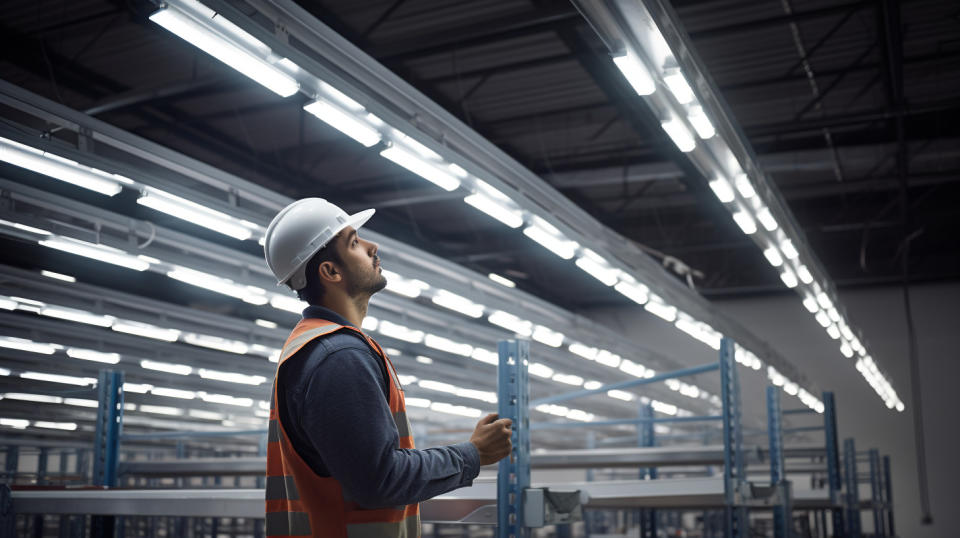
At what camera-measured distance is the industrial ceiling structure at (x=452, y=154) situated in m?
5.88

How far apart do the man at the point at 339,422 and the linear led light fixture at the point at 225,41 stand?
230cm

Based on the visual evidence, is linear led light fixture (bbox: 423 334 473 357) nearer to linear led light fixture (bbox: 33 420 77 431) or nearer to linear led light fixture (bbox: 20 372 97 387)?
linear led light fixture (bbox: 20 372 97 387)

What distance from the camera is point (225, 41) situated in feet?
14.5

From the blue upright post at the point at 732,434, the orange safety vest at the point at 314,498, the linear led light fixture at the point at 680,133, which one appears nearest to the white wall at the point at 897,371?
the blue upright post at the point at 732,434

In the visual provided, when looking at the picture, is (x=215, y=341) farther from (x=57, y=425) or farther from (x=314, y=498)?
(x=314, y=498)

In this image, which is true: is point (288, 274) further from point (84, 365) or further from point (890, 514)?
point (890, 514)

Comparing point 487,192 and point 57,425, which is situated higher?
point 487,192

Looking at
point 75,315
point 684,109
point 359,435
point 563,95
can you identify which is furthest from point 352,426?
point 75,315

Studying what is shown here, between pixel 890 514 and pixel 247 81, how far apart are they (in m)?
13.9

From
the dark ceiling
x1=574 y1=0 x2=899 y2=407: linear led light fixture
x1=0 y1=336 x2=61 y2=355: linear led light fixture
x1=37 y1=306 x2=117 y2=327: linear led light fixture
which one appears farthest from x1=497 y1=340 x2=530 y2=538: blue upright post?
x1=0 y1=336 x2=61 y2=355: linear led light fixture

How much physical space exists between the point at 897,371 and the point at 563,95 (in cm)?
1242

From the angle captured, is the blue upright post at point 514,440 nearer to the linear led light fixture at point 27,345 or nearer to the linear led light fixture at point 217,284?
the linear led light fixture at point 217,284

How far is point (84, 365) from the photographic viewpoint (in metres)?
12.5

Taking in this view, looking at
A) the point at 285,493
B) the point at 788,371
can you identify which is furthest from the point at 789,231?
the point at 788,371
